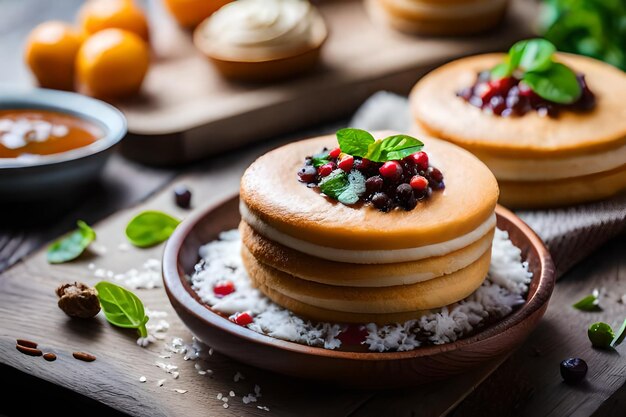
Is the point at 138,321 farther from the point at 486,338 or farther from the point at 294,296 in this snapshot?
the point at 486,338

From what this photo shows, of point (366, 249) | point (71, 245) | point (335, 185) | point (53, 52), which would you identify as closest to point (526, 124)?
point (335, 185)

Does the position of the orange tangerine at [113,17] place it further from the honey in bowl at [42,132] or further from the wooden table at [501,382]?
the wooden table at [501,382]

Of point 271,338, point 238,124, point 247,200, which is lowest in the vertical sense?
point 238,124

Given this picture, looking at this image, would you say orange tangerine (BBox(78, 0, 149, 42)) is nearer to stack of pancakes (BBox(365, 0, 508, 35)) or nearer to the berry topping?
stack of pancakes (BBox(365, 0, 508, 35))

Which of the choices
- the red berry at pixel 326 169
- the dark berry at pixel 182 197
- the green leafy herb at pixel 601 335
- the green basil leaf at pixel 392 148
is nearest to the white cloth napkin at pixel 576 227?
the green leafy herb at pixel 601 335

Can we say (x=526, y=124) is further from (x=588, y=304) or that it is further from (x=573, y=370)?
(x=573, y=370)

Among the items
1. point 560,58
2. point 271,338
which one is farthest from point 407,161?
point 560,58

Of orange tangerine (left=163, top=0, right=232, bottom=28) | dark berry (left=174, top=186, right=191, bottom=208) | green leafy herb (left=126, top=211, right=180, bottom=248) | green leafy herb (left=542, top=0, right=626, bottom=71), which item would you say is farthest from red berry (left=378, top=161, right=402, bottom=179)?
orange tangerine (left=163, top=0, right=232, bottom=28)
